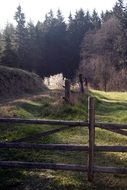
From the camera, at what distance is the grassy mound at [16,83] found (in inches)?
1127

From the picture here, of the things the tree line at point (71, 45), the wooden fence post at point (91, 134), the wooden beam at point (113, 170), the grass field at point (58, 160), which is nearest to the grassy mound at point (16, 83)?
the grass field at point (58, 160)

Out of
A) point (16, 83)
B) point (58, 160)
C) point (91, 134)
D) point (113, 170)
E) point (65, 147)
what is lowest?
point (58, 160)

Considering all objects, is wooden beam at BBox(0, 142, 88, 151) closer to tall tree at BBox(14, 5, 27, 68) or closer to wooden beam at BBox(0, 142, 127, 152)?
wooden beam at BBox(0, 142, 127, 152)

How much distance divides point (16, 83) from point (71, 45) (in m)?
55.6

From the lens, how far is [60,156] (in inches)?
479

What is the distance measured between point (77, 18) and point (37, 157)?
3393 inches

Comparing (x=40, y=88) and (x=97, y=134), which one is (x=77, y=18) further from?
(x=97, y=134)

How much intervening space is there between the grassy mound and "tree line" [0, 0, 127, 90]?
30.7 metres

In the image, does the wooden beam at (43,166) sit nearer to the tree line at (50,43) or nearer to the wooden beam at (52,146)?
the wooden beam at (52,146)

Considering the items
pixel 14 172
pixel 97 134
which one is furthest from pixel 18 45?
pixel 14 172

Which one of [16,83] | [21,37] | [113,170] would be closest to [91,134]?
[113,170]

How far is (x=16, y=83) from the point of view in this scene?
101ft

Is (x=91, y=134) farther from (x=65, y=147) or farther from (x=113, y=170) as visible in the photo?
(x=113, y=170)

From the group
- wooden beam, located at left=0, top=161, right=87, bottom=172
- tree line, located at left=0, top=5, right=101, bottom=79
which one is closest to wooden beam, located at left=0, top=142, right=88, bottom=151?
wooden beam, located at left=0, top=161, right=87, bottom=172
